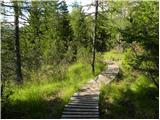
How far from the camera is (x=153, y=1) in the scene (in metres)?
13.2

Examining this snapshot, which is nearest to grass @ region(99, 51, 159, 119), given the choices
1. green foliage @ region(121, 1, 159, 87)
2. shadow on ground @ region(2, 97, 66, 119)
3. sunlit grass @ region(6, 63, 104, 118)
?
green foliage @ region(121, 1, 159, 87)

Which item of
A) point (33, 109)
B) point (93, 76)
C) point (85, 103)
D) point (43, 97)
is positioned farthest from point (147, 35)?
point (93, 76)

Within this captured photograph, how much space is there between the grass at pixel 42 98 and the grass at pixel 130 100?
1.65 m

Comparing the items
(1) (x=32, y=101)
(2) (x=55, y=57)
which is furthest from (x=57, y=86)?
(2) (x=55, y=57)

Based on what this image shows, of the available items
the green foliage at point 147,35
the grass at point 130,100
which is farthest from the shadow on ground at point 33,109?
the green foliage at point 147,35

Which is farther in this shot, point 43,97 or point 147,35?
point 43,97

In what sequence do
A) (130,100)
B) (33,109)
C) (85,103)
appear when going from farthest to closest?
(130,100) < (85,103) < (33,109)

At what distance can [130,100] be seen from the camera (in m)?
14.5

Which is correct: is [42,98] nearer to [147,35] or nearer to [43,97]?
[43,97]

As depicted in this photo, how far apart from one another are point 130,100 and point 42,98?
3.83m

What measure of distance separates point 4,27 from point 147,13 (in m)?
8.37

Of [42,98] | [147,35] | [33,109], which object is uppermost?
[147,35]

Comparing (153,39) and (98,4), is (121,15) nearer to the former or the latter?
(98,4)

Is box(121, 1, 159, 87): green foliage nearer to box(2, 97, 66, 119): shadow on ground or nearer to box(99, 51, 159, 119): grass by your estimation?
box(99, 51, 159, 119): grass
